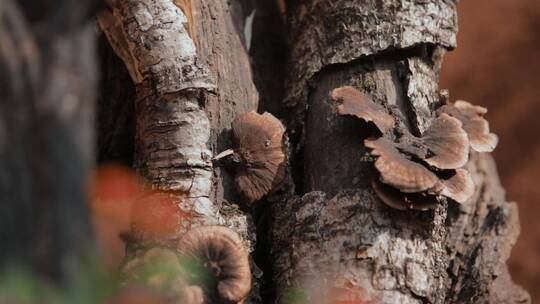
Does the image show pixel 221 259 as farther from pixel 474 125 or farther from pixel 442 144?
pixel 474 125

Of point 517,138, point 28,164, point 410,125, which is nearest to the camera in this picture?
point 28,164

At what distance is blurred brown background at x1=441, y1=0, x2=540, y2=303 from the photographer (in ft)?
11.2

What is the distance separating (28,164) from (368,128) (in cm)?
113

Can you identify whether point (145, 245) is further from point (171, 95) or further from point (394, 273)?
point (394, 273)

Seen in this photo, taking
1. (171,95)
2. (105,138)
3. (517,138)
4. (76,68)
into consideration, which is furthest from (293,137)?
(517,138)

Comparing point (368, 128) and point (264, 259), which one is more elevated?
point (368, 128)

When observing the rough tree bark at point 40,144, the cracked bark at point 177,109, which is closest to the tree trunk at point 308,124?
the cracked bark at point 177,109

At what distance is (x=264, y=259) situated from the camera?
6.70ft

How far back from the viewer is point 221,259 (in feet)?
5.73

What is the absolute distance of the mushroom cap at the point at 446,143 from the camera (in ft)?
6.09

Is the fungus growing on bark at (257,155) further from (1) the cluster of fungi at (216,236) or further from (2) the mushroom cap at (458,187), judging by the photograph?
(2) the mushroom cap at (458,187)

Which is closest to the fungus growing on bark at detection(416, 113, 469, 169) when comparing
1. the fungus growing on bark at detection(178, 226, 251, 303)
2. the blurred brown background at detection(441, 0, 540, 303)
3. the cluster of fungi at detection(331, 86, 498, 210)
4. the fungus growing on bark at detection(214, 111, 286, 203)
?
the cluster of fungi at detection(331, 86, 498, 210)

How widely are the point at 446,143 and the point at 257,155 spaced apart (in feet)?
1.27

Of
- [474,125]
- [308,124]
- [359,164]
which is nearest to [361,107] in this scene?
[359,164]
